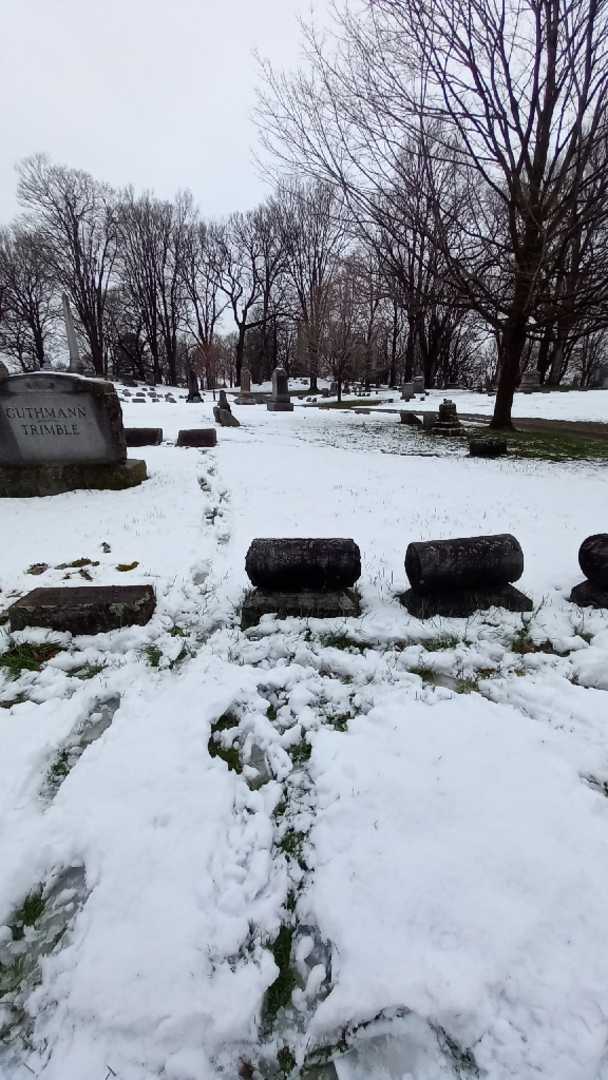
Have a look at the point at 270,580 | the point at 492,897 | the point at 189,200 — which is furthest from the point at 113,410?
the point at 189,200

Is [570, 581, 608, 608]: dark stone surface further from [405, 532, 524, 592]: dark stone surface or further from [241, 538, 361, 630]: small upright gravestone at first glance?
[241, 538, 361, 630]: small upright gravestone

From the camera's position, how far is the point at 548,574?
3836 mm

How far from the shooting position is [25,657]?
280 centimetres

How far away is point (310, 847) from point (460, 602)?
7.08 feet

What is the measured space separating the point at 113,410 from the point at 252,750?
541 centimetres

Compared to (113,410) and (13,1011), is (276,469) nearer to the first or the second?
(113,410)

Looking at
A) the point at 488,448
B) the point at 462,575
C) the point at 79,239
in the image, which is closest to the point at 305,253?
the point at 79,239

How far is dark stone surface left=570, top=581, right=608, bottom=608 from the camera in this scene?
10.9 ft

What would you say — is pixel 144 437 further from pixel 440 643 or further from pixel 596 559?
pixel 596 559

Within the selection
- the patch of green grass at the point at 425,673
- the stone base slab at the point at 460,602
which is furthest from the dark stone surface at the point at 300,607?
the patch of green grass at the point at 425,673

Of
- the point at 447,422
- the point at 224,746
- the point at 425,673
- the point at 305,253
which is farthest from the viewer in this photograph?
the point at 305,253

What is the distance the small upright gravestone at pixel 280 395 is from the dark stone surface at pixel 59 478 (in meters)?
15.2

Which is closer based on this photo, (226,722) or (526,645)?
(226,722)

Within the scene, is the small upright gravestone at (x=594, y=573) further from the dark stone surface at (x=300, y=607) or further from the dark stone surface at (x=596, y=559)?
the dark stone surface at (x=300, y=607)
